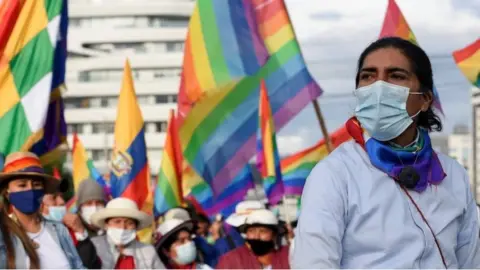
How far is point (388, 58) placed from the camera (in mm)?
3057

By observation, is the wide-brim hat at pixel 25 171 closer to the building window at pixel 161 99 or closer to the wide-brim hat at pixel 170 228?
the wide-brim hat at pixel 170 228

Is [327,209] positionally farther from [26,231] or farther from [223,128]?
[223,128]

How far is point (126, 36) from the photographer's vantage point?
8138cm

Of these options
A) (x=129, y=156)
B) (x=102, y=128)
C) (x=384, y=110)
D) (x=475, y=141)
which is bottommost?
(x=475, y=141)

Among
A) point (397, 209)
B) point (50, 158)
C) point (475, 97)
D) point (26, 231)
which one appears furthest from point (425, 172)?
point (475, 97)

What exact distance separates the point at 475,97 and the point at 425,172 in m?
141

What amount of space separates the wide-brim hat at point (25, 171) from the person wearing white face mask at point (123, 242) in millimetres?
1548

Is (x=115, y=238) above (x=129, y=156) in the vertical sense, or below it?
above

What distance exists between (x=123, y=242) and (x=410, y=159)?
529cm

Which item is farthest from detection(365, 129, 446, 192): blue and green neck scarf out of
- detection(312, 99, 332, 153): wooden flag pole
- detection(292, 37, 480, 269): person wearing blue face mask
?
detection(312, 99, 332, 153): wooden flag pole

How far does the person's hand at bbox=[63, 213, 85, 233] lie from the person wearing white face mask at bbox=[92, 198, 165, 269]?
1177 mm

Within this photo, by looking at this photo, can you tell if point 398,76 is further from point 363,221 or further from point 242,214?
point 242,214

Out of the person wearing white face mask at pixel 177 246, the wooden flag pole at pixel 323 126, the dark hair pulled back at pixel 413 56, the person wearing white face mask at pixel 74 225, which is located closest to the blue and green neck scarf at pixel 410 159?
the dark hair pulled back at pixel 413 56

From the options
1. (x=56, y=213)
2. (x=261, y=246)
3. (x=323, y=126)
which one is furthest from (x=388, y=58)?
(x=56, y=213)
